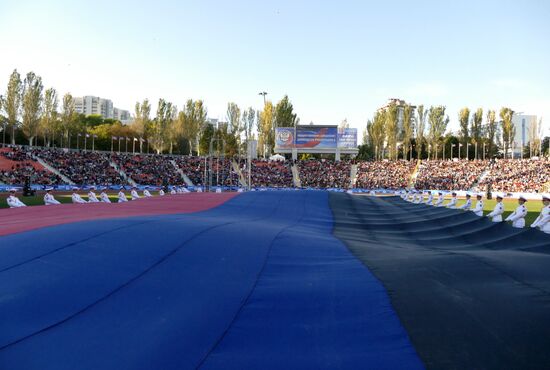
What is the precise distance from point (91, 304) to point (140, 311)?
651 mm

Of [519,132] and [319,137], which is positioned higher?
[519,132]

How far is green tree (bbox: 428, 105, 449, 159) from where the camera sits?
8012cm

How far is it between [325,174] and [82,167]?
35593mm

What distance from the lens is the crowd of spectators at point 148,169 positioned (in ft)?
166

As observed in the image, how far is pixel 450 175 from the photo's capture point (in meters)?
56.5

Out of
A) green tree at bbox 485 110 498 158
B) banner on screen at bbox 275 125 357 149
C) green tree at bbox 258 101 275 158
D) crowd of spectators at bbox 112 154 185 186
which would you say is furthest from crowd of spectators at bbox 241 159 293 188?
green tree at bbox 485 110 498 158

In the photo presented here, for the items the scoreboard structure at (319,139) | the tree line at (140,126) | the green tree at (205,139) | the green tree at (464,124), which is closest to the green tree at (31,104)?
the tree line at (140,126)

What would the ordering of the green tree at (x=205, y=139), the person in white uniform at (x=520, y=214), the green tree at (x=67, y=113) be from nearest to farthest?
the person in white uniform at (x=520, y=214) → the green tree at (x=67, y=113) → the green tree at (x=205, y=139)

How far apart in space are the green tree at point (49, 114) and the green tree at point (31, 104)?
6.97 ft

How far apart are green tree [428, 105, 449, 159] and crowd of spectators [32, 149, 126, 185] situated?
208 feet

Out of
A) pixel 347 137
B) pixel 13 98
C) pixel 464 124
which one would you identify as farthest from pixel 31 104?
pixel 464 124

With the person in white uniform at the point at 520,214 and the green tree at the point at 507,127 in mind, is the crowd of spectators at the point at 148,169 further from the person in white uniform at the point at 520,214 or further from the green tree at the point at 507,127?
the green tree at the point at 507,127

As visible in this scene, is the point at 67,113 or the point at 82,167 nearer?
the point at 82,167

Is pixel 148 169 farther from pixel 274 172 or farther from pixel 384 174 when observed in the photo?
pixel 384 174
